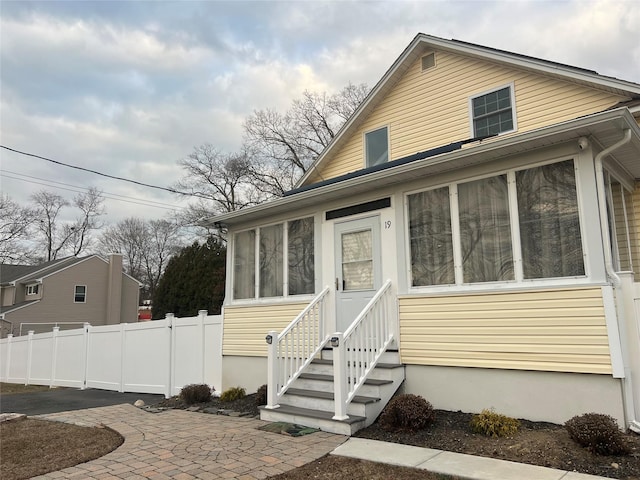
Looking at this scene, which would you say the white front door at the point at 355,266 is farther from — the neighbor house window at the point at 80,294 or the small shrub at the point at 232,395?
the neighbor house window at the point at 80,294

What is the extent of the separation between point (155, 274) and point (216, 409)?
39.0 meters

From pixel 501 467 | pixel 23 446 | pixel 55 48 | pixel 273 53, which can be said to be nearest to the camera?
pixel 501 467

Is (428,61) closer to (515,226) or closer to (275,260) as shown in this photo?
(275,260)

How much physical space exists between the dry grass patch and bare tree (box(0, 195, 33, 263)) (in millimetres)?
32904

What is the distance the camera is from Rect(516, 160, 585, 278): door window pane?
520cm

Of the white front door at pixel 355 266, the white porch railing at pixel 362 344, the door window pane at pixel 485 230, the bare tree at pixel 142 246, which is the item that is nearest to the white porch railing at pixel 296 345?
the white front door at pixel 355 266

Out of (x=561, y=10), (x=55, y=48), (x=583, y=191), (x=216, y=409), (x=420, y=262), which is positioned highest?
(x=561, y=10)

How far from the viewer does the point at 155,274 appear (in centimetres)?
4369

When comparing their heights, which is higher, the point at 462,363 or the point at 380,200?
the point at 380,200

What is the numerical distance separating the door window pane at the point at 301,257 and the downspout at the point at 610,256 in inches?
172

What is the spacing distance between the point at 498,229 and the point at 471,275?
0.69 m

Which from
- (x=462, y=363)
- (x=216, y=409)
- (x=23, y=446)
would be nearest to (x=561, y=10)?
(x=462, y=363)

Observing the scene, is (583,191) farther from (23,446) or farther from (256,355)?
(23,446)

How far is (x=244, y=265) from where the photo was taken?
901 centimetres
